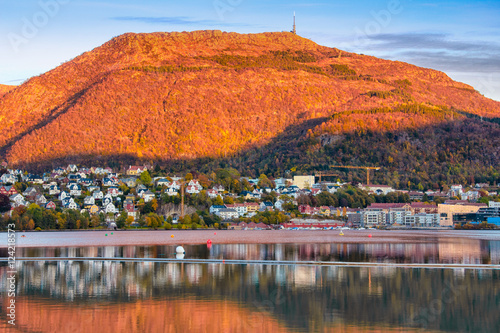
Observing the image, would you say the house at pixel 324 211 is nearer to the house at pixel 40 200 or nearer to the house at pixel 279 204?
the house at pixel 279 204

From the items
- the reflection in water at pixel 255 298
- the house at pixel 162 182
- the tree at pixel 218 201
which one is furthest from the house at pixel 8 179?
the reflection in water at pixel 255 298

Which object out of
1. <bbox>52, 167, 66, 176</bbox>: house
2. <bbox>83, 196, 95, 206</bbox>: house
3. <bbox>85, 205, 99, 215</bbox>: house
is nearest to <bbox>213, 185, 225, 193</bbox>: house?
<bbox>83, 196, 95, 206</bbox>: house

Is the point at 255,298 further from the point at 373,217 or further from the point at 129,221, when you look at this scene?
the point at 373,217

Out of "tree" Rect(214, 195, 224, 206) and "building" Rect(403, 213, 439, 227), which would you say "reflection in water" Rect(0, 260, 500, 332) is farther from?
"building" Rect(403, 213, 439, 227)

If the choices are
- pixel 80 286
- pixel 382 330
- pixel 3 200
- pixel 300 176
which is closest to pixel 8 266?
pixel 80 286

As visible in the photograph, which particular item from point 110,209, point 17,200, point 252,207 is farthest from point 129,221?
point 252,207

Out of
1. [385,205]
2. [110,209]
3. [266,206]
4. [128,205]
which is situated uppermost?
[128,205]
